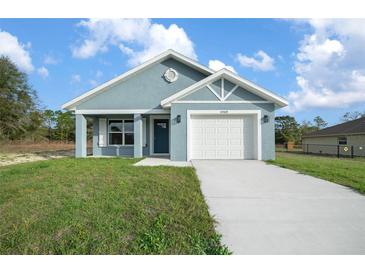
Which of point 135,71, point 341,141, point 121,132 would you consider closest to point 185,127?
point 135,71

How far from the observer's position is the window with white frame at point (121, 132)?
14602mm

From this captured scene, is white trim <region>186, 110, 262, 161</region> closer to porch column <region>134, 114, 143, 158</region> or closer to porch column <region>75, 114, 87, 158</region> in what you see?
porch column <region>134, 114, 143, 158</region>

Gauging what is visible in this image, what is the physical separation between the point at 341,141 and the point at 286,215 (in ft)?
74.5

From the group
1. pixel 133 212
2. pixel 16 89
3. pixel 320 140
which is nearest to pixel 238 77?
pixel 133 212

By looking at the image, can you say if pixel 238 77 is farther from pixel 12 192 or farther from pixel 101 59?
pixel 12 192

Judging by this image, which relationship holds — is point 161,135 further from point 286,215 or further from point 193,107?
point 286,215

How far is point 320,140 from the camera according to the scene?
2639 cm

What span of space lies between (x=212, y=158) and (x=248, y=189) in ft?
19.5

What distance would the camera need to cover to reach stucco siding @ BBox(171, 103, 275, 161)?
1148cm

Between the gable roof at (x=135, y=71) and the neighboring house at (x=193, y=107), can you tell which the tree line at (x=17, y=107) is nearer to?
the gable roof at (x=135, y=71)

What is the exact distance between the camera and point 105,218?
384 cm

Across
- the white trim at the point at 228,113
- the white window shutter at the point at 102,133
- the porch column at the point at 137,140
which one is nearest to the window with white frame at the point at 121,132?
the white window shutter at the point at 102,133
